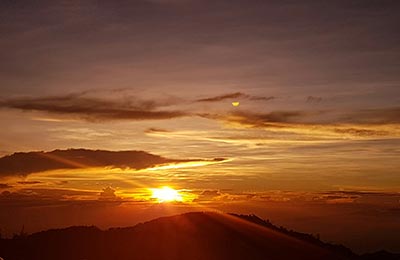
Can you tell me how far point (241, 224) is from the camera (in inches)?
3501

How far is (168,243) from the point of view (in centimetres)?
7900

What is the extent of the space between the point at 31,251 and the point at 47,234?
431 centimetres

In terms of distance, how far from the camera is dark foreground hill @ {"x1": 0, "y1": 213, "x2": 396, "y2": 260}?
7719 centimetres

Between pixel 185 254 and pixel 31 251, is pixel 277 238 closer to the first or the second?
pixel 185 254

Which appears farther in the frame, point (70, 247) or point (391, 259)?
point (391, 259)

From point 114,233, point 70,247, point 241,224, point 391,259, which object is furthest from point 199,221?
point 391,259

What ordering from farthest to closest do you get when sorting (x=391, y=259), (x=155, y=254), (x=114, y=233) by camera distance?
(x=391, y=259)
(x=114, y=233)
(x=155, y=254)

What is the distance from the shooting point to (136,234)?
8112 cm

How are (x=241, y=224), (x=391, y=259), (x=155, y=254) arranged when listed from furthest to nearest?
(x=391, y=259)
(x=241, y=224)
(x=155, y=254)

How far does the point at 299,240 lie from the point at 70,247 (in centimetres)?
2977

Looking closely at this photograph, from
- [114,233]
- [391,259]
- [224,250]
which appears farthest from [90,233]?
[391,259]

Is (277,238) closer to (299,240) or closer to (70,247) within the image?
(299,240)

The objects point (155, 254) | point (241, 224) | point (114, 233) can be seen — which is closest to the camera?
point (155, 254)

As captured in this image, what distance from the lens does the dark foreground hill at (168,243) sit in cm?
7719
